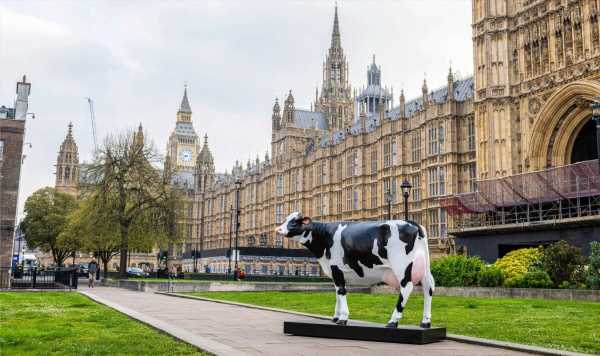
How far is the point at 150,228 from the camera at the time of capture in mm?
45531

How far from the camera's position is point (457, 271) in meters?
28.7

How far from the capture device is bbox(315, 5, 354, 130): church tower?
10400cm

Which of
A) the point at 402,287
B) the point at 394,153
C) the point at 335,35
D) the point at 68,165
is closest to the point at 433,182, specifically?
the point at 394,153

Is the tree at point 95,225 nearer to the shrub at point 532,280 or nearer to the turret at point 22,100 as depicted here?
the turret at point 22,100

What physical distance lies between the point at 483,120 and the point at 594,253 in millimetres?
19012

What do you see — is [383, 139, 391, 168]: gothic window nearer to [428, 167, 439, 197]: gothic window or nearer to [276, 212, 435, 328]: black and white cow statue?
[428, 167, 439, 197]: gothic window

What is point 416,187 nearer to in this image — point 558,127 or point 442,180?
point 442,180

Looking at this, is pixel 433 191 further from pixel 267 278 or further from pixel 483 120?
pixel 267 278

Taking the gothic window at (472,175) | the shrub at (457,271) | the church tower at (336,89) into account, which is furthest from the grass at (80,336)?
the church tower at (336,89)

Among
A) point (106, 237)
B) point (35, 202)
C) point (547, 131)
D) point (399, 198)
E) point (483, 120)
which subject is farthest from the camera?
point (35, 202)

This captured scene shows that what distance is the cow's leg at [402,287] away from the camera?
10766mm

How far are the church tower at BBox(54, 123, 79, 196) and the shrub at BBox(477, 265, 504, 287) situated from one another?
430ft

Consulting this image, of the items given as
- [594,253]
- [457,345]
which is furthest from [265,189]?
[457,345]

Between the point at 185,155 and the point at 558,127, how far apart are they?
537 feet
